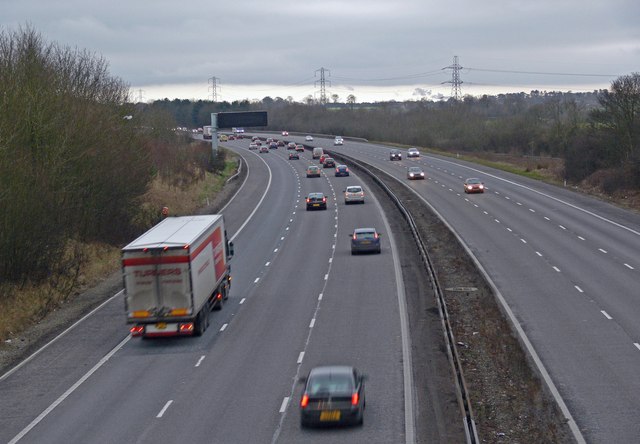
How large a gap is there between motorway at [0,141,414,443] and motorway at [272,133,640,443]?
4272 millimetres

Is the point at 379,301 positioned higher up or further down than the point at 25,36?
further down

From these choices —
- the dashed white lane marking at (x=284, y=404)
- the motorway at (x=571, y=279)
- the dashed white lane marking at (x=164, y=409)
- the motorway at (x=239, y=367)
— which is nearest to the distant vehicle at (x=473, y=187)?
the motorway at (x=571, y=279)

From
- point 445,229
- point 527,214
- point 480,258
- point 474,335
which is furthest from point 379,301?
point 527,214

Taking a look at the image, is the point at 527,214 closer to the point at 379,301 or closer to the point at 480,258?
the point at 480,258

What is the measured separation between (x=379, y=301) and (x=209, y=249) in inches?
291

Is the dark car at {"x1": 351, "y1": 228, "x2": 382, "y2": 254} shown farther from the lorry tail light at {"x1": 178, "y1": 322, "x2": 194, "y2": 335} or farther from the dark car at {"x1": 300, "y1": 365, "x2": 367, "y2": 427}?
the dark car at {"x1": 300, "y1": 365, "x2": 367, "y2": 427}

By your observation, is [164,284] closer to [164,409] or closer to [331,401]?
[164,409]

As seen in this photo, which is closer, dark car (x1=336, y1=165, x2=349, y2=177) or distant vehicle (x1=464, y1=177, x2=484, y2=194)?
distant vehicle (x1=464, y1=177, x2=484, y2=194)

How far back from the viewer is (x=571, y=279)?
36156 millimetres

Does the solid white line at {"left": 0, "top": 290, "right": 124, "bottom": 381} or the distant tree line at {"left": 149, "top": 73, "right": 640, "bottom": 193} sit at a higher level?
the distant tree line at {"left": 149, "top": 73, "right": 640, "bottom": 193}

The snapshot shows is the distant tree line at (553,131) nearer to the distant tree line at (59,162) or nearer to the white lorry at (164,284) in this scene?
the distant tree line at (59,162)

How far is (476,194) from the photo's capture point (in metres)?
71.8

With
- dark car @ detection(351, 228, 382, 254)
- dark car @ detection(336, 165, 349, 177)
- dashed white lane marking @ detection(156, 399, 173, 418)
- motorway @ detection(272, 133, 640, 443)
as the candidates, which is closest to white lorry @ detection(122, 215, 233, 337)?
dashed white lane marking @ detection(156, 399, 173, 418)

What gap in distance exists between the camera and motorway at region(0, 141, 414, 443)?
19.4 meters
